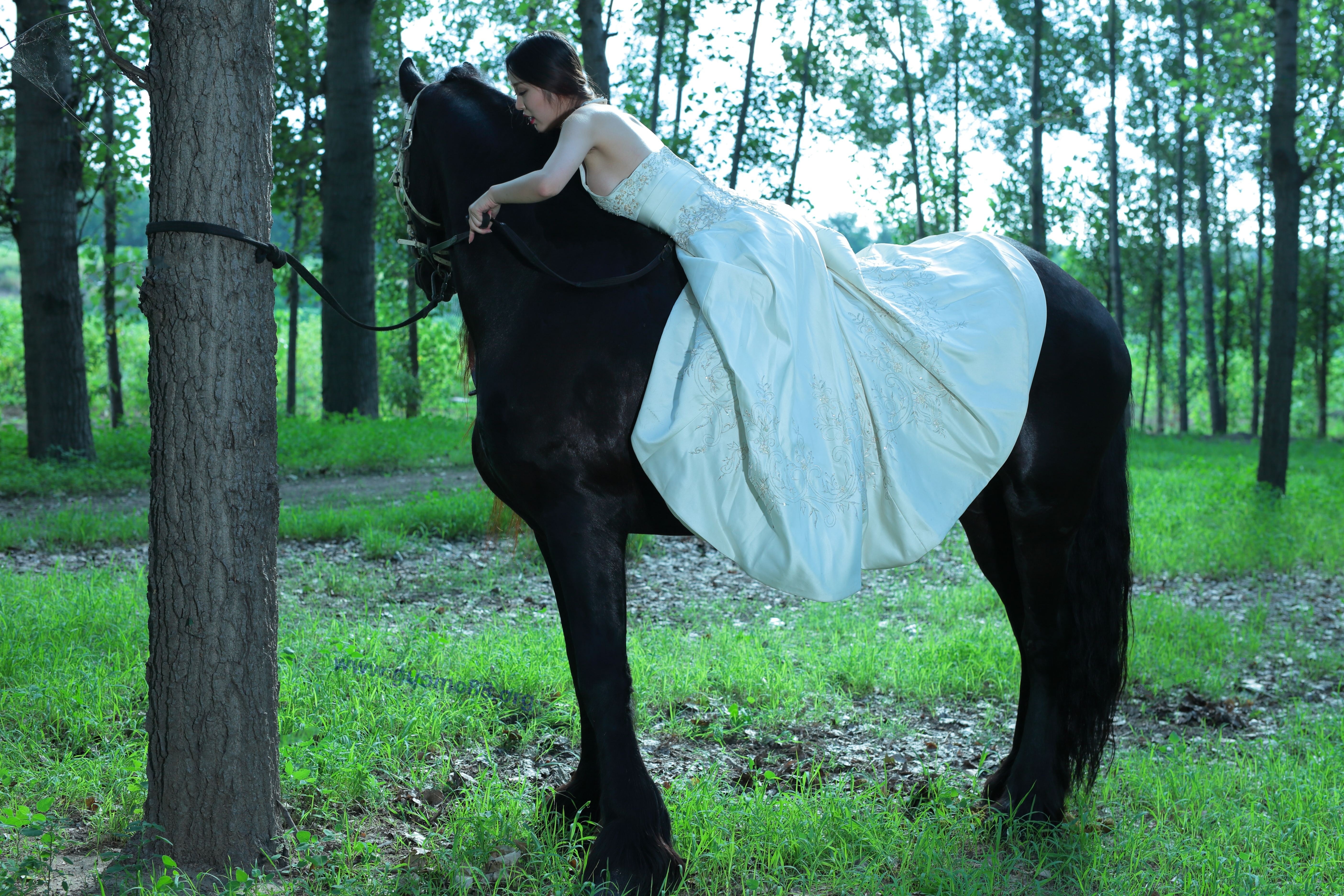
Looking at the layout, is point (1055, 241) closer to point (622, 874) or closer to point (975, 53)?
point (975, 53)

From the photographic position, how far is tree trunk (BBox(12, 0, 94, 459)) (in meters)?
9.80

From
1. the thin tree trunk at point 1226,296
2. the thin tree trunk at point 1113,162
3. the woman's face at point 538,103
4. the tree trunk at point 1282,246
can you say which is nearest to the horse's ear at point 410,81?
the woman's face at point 538,103

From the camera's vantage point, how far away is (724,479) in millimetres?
2686

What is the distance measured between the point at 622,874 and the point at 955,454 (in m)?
1.62

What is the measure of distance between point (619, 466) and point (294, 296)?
58.2 feet

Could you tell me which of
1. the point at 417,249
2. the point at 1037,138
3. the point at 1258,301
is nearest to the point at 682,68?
the point at 1037,138

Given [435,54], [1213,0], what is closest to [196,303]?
[1213,0]

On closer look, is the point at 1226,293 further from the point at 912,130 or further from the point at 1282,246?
the point at 1282,246

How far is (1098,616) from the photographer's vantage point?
3244 millimetres

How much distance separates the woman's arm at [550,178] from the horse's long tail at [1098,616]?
84.7 inches

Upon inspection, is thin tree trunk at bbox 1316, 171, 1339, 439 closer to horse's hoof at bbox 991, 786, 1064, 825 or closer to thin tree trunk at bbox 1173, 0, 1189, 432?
thin tree trunk at bbox 1173, 0, 1189, 432

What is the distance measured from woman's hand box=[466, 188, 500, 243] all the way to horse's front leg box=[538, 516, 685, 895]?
933 millimetres

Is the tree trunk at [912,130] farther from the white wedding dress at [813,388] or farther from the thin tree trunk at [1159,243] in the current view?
the white wedding dress at [813,388]

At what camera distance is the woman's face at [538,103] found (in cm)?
284
